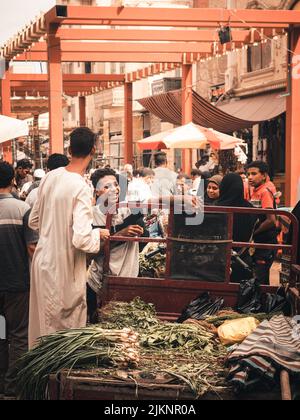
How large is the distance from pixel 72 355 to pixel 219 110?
1606 centimetres

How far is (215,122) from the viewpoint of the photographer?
21.1m

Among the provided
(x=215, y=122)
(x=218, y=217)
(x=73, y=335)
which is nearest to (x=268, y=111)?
(x=215, y=122)

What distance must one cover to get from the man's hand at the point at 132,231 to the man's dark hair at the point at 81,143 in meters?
1.16

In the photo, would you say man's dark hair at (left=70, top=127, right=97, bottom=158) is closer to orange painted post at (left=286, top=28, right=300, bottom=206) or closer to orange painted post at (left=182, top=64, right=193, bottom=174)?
orange painted post at (left=286, top=28, right=300, bottom=206)

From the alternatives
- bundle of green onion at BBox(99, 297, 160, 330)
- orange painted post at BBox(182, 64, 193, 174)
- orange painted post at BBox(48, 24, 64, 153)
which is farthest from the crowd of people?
orange painted post at BBox(182, 64, 193, 174)

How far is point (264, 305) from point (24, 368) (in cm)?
205

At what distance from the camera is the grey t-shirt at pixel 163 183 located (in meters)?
13.9

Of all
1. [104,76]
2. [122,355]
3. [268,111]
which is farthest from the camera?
[104,76]

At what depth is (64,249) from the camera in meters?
Result: 5.36

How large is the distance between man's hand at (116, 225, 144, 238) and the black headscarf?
143 cm

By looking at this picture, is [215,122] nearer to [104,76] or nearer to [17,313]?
[104,76]

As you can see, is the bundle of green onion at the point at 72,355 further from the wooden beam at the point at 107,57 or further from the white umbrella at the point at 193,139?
the wooden beam at the point at 107,57

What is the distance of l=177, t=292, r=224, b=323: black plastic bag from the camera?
5.82m
